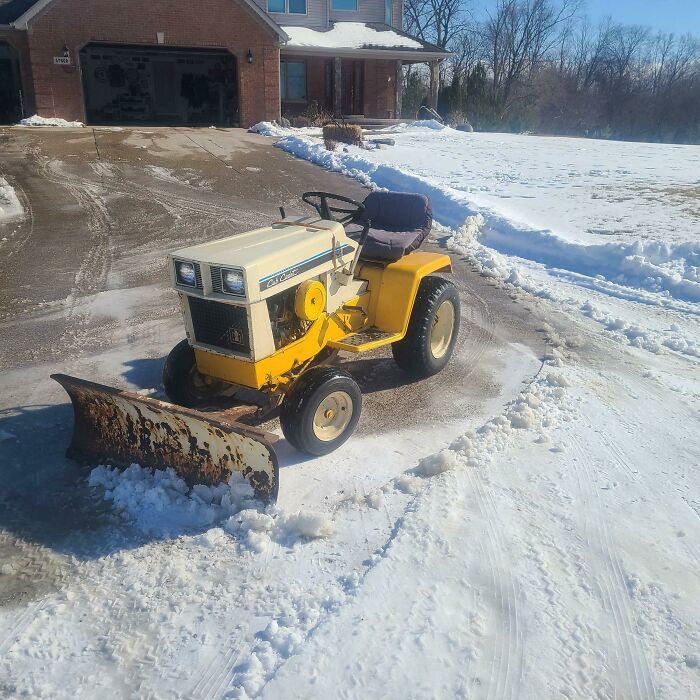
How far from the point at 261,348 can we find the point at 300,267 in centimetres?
59

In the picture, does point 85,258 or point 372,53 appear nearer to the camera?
point 85,258

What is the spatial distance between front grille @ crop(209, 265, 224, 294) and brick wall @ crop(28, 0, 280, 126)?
20.1 meters

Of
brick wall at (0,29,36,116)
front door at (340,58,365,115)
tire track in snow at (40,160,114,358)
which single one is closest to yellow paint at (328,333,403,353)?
tire track in snow at (40,160,114,358)

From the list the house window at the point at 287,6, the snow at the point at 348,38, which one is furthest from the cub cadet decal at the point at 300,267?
the house window at the point at 287,6

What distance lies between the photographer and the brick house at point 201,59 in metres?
20.4

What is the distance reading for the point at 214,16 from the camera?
2122 centimetres

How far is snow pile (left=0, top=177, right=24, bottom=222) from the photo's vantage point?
1080 cm

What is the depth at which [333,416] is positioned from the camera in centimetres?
438

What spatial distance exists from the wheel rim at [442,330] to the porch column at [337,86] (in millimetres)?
22105

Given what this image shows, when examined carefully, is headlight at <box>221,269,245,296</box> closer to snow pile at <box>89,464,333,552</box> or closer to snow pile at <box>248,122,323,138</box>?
snow pile at <box>89,464,333,552</box>

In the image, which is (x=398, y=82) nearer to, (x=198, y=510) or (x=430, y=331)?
(x=430, y=331)

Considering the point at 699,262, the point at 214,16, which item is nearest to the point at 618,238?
the point at 699,262

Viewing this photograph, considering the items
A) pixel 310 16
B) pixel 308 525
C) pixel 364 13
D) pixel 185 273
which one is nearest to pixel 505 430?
pixel 308 525

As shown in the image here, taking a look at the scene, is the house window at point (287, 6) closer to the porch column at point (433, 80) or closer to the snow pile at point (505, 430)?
the porch column at point (433, 80)
